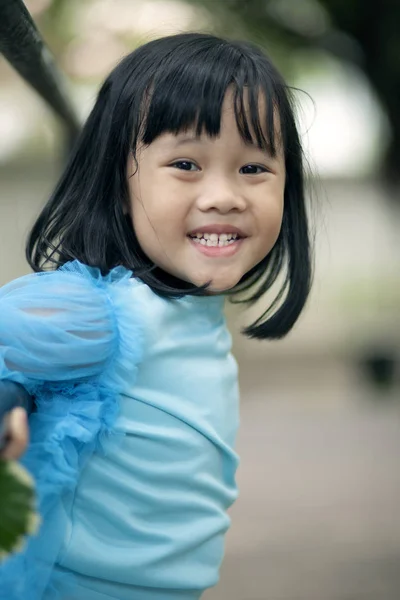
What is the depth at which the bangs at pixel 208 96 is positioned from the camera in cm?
120

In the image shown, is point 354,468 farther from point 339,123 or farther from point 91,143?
point 339,123

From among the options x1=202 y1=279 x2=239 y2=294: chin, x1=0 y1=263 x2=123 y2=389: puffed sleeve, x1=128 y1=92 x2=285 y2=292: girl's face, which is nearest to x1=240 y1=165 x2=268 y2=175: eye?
x1=128 y1=92 x2=285 y2=292: girl's face

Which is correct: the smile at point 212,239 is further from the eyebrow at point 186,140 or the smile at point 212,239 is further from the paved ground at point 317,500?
the paved ground at point 317,500

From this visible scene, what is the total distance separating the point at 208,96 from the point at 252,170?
0.40 ft

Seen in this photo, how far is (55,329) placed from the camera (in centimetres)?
104

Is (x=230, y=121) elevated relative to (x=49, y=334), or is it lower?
elevated

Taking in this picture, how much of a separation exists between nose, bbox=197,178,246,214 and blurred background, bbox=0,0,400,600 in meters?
0.36

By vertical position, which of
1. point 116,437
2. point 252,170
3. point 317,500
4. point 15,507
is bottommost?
point 317,500

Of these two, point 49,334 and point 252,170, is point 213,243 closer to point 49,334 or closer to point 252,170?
point 252,170

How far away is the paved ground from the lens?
2879 millimetres

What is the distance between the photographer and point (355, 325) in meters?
8.09

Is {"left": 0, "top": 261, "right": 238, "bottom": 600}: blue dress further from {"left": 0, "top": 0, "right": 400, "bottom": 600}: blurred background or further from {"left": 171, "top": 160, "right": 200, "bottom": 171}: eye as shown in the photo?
{"left": 0, "top": 0, "right": 400, "bottom": 600}: blurred background

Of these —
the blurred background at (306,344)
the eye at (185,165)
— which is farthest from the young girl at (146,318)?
the blurred background at (306,344)

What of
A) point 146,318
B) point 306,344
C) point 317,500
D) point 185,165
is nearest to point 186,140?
point 185,165
